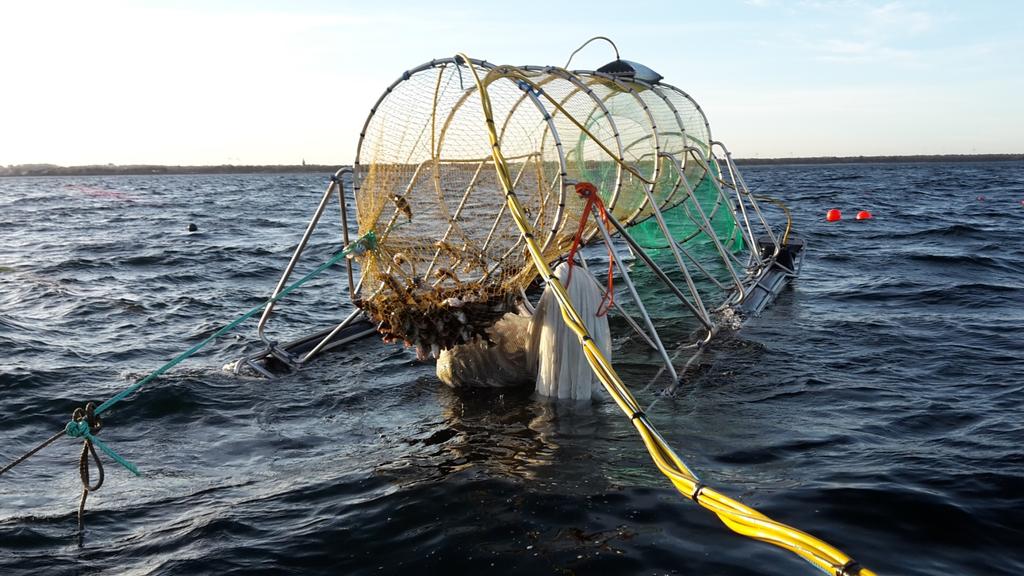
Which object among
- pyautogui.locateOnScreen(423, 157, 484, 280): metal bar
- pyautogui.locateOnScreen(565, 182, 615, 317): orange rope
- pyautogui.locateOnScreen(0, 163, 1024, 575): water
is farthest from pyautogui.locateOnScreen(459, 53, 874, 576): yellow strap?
pyautogui.locateOnScreen(423, 157, 484, 280): metal bar

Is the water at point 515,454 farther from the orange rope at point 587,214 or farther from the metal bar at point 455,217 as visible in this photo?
the metal bar at point 455,217

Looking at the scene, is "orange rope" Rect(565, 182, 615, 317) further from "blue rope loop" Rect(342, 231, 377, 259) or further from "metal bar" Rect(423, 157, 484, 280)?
"blue rope loop" Rect(342, 231, 377, 259)

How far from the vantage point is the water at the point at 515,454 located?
5.87 m

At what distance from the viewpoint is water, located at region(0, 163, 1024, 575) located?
231 inches

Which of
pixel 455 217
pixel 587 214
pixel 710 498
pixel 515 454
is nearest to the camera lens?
pixel 710 498

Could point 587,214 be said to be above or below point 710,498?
above

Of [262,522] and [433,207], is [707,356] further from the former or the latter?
[262,522]

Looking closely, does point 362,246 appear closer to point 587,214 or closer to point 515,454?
point 587,214

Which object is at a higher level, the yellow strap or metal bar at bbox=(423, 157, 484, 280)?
metal bar at bbox=(423, 157, 484, 280)

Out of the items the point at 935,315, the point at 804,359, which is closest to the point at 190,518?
the point at 804,359

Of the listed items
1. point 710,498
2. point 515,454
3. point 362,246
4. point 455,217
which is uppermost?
point 455,217

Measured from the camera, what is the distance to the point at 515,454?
24.8 ft

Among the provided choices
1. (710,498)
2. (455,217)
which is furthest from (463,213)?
(710,498)

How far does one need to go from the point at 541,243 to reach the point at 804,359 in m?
4.36
